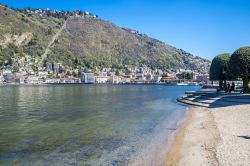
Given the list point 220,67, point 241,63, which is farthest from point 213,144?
point 220,67

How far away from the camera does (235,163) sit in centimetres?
1446

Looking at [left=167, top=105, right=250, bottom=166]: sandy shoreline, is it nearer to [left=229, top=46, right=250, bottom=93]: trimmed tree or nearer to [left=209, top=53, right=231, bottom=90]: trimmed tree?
[left=229, top=46, right=250, bottom=93]: trimmed tree

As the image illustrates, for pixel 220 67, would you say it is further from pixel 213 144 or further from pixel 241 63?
pixel 213 144

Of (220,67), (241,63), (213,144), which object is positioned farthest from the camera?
(220,67)

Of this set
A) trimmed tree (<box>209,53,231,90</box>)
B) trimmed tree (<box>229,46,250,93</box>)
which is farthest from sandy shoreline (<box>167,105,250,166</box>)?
trimmed tree (<box>209,53,231,90</box>)

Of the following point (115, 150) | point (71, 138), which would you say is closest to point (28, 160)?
point (115, 150)

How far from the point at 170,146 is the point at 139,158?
349cm

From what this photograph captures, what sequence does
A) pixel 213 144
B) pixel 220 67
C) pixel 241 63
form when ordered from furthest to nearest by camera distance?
pixel 220 67 → pixel 241 63 → pixel 213 144

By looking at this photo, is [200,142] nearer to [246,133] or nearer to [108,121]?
[246,133]

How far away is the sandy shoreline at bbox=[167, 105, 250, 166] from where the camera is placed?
51.5 feet

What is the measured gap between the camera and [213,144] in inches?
762

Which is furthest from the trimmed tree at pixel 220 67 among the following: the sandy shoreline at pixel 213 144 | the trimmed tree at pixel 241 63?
the sandy shoreline at pixel 213 144

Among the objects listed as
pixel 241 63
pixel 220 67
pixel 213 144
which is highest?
pixel 241 63

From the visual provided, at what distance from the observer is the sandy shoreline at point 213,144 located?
51.5 feet
